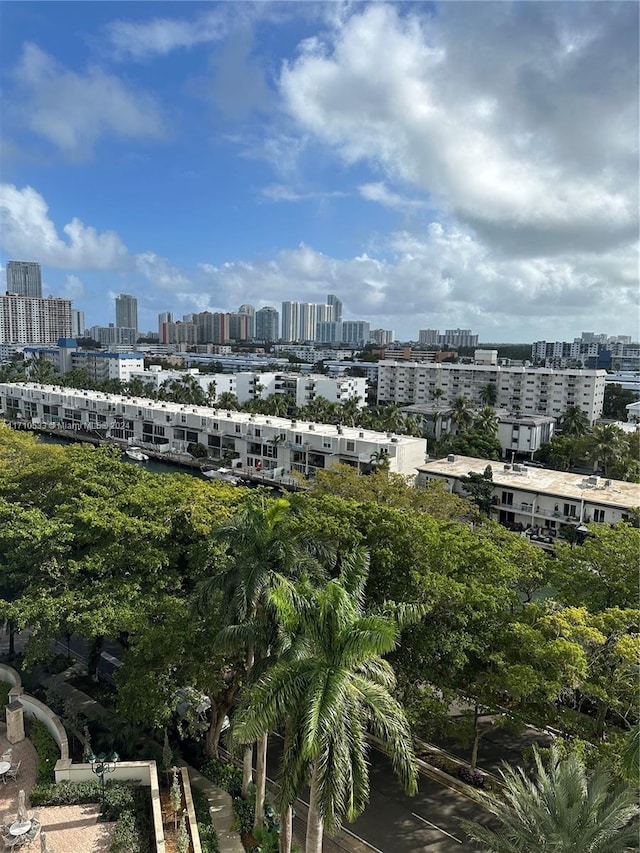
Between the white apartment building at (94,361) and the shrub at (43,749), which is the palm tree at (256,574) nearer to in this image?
the shrub at (43,749)

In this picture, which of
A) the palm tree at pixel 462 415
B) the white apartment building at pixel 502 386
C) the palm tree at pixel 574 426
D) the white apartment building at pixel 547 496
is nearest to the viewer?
the white apartment building at pixel 547 496

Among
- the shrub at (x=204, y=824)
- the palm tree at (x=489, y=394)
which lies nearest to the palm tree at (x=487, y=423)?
the palm tree at (x=489, y=394)

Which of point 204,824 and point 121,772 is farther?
point 121,772

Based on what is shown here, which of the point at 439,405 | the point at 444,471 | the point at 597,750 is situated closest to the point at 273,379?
the point at 439,405

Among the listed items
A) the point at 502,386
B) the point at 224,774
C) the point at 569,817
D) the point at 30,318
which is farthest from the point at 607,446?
the point at 30,318

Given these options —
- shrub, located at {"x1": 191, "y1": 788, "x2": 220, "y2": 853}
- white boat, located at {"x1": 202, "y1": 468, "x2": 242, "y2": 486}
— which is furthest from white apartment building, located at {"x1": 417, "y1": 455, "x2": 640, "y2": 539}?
shrub, located at {"x1": 191, "y1": 788, "x2": 220, "y2": 853}

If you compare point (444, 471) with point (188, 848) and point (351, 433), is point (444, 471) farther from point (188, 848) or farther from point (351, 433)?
point (188, 848)

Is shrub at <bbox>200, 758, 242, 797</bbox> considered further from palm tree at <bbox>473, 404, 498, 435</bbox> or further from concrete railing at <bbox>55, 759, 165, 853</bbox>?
palm tree at <bbox>473, 404, 498, 435</bbox>

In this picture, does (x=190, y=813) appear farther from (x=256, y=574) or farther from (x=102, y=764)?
(x=256, y=574)
